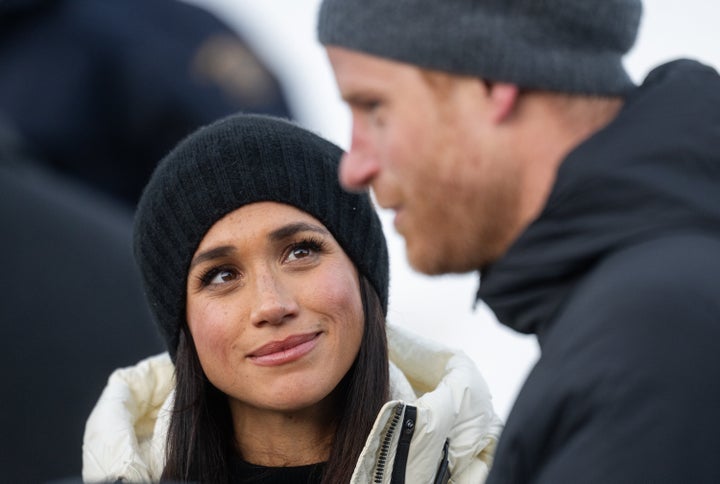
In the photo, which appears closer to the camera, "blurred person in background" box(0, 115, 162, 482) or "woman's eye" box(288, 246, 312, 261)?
"woman's eye" box(288, 246, 312, 261)

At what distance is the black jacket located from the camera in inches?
71.6

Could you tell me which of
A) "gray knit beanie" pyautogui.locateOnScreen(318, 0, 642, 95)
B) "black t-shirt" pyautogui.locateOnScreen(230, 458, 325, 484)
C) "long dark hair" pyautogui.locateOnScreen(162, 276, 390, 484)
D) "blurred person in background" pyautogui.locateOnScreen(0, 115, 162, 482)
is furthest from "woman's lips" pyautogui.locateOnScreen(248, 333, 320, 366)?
"blurred person in background" pyautogui.locateOnScreen(0, 115, 162, 482)

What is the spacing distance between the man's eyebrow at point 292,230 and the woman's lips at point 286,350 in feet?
0.69

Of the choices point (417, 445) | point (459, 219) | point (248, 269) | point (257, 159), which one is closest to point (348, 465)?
point (417, 445)

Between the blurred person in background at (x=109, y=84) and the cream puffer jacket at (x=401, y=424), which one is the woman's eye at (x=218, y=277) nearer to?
the cream puffer jacket at (x=401, y=424)

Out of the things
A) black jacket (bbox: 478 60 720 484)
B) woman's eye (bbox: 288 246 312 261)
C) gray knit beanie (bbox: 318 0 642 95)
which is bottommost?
woman's eye (bbox: 288 246 312 261)

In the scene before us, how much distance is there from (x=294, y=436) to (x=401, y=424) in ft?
1.04

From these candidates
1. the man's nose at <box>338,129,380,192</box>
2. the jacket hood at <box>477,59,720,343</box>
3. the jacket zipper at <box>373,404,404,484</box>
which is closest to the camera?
the jacket hood at <box>477,59,720,343</box>

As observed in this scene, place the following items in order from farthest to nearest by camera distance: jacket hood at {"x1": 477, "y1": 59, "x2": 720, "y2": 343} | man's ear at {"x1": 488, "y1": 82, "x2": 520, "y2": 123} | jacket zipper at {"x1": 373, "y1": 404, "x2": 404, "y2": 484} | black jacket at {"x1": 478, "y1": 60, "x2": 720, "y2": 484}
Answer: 1. jacket zipper at {"x1": 373, "y1": 404, "x2": 404, "y2": 484}
2. man's ear at {"x1": 488, "y1": 82, "x2": 520, "y2": 123}
3. jacket hood at {"x1": 477, "y1": 59, "x2": 720, "y2": 343}
4. black jacket at {"x1": 478, "y1": 60, "x2": 720, "y2": 484}

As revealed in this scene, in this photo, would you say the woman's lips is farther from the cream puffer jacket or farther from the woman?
the cream puffer jacket

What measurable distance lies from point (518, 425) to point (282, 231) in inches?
53.0

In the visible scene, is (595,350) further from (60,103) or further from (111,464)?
(60,103)

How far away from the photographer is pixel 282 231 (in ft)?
10.5

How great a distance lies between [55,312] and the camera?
14.3 feet
